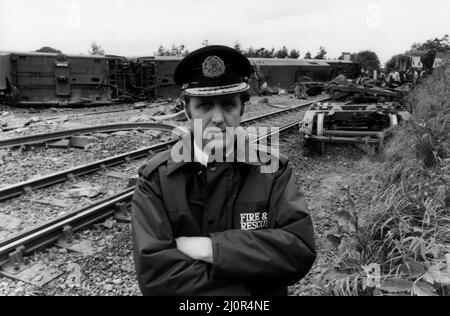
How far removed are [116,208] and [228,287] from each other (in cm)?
390

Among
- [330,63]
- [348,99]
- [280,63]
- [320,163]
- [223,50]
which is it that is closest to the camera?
[223,50]

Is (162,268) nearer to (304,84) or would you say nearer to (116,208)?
(116,208)

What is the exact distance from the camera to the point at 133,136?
10.2 metres

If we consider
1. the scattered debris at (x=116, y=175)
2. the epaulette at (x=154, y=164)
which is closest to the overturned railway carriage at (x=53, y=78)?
the scattered debris at (x=116, y=175)

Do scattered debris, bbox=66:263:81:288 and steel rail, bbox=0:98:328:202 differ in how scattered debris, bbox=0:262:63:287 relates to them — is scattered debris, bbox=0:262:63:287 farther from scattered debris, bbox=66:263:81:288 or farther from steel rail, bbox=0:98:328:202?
steel rail, bbox=0:98:328:202

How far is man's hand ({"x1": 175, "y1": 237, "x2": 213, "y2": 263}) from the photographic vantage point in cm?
175

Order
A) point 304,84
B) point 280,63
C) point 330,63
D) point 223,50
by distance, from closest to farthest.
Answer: point 223,50 → point 304,84 → point 280,63 → point 330,63

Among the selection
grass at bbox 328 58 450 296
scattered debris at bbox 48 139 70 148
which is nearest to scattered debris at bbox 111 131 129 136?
scattered debris at bbox 48 139 70 148

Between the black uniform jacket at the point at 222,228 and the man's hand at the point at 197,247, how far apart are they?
1.1 inches

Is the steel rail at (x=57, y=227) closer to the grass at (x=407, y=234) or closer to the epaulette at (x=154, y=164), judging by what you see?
the epaulette at (x=154, y=164)

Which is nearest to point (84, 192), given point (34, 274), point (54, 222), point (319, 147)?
point (54, 222)

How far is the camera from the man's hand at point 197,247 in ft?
5.75

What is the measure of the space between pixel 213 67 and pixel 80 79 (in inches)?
681
